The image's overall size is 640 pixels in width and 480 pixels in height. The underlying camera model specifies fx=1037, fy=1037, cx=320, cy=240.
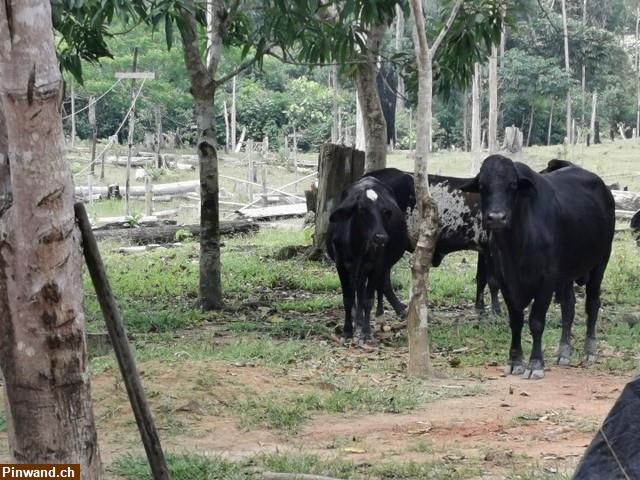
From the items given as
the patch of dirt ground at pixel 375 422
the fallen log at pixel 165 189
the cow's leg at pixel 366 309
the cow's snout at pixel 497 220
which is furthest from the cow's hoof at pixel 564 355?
the fallen log at pixel 165 189

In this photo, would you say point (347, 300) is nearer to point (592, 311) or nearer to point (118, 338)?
point (592, 311)

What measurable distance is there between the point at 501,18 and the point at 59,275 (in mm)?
7635

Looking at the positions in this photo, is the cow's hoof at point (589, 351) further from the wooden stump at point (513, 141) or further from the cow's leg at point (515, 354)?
the wooden stump at point (513, 141)

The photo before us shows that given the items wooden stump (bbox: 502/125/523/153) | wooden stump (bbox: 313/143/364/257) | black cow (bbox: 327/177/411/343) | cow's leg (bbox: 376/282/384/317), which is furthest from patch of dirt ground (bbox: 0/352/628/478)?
wooden stump (bbox: 502/125/523/153)

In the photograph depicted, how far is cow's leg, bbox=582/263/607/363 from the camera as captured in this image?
1012 centimetres

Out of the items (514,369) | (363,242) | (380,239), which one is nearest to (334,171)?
(363,242)

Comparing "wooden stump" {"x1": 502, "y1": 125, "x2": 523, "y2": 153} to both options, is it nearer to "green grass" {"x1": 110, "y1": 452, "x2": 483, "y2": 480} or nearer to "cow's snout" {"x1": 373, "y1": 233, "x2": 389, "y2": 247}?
"cow's snout" {"x1": 373, "y1": 233, "x2": 389, "y2": 247}

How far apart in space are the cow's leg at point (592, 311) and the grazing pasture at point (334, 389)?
5.2 inches

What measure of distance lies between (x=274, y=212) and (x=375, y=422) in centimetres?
1867

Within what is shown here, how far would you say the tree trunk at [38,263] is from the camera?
12.5 feet

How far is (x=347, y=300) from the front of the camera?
1130cm

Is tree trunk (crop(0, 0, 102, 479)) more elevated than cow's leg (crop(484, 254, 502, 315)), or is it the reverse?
tree trunk (crop(0, 0, 102, 479))

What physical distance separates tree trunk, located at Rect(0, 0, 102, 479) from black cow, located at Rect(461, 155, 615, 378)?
5.69 m

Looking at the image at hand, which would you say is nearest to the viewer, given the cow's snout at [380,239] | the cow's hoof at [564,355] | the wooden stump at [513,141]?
the cow's hoof at [564,355]
